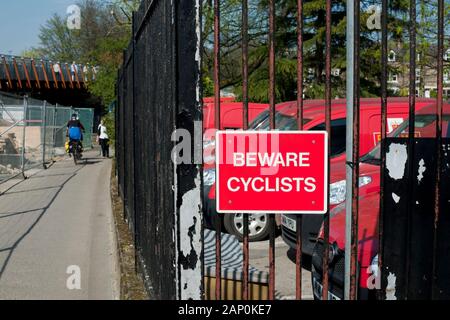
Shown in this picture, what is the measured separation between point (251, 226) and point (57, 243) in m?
2.67

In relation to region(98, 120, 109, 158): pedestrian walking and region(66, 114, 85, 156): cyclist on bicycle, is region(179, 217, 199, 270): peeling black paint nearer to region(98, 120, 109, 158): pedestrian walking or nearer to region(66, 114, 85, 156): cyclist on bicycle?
region(66, 114, 85, 156): cyclist on bicycle

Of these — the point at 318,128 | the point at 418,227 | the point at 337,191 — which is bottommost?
the point at 337,191

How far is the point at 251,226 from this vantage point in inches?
328

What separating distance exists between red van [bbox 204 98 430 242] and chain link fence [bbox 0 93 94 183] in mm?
7372

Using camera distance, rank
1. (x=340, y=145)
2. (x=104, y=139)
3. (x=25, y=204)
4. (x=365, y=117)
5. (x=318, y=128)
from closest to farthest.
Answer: (x=365, y=117) < (x=340, y=145) < (x=318, y=128) < (x=25, y=204) < (x=104, y=139)

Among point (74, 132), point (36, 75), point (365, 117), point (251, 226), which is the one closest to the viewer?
point (365, 117)

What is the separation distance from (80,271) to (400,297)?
454cm

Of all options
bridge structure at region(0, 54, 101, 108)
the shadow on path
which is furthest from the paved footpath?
bridge structure at region(0, 54, 101, 108)

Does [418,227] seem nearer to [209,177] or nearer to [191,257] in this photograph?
[191,257]

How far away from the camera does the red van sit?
655 cm

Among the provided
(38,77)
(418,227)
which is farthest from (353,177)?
(38,77)

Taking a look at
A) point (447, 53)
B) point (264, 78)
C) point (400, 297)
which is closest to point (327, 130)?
point (400, 297)

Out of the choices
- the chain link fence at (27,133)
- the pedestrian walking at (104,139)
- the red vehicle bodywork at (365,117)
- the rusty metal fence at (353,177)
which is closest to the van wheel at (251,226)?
the red vehicle bodywork at (365,117)

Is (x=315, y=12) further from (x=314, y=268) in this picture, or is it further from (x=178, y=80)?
(x=178, y=80)
